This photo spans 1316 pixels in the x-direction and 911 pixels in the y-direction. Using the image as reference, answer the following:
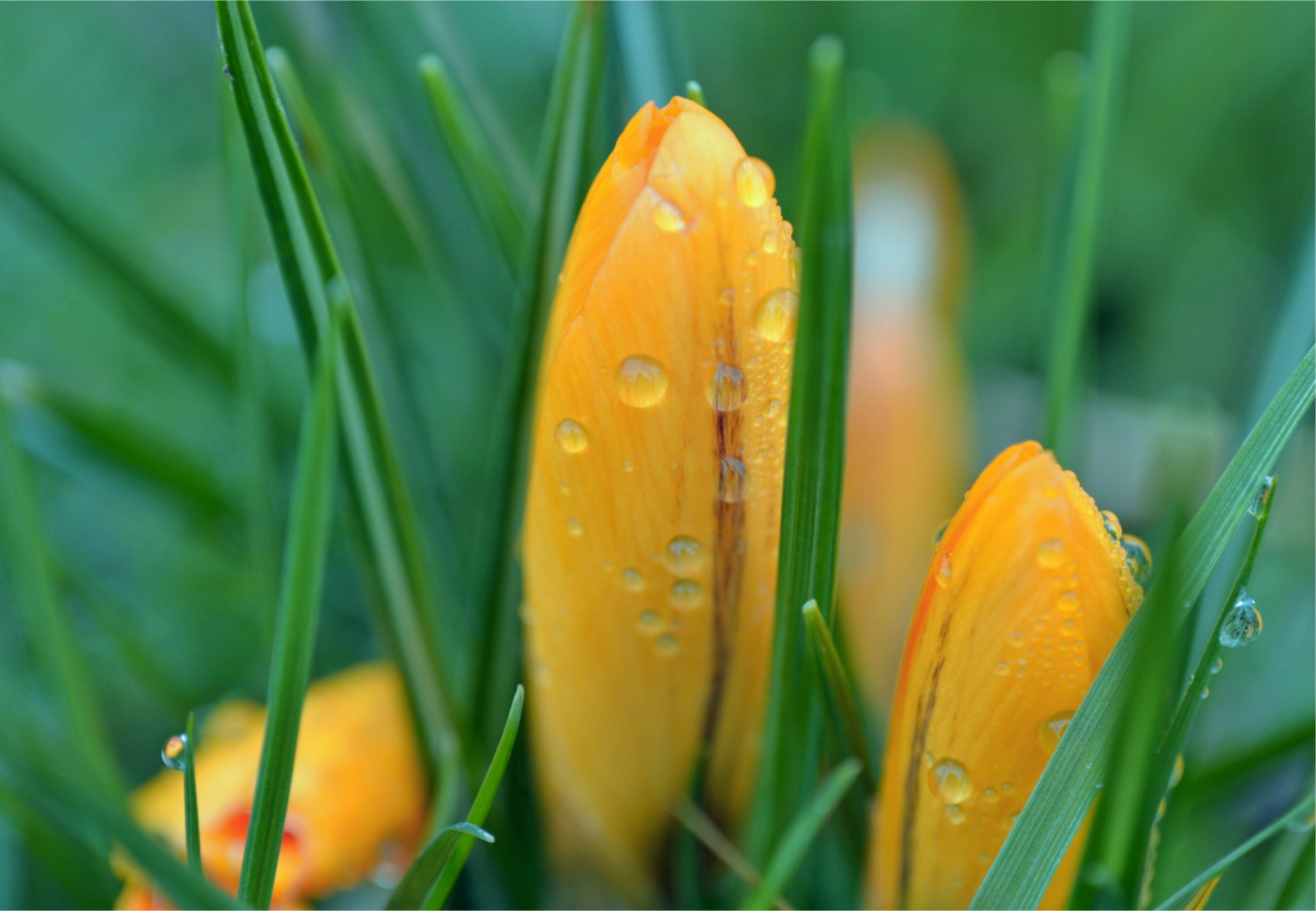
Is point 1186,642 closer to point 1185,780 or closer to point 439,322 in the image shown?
point 1185,780

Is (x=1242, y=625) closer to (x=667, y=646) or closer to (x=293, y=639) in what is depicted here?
(x=667, y=646)

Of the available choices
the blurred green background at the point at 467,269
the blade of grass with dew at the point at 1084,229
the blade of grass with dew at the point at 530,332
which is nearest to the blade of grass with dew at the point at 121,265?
the blurred green background at the point at 467,269

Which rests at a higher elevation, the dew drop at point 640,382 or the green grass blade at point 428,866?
the dew drop at point 640,382

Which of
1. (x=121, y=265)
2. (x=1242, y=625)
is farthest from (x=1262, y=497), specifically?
(x=121, y=265)

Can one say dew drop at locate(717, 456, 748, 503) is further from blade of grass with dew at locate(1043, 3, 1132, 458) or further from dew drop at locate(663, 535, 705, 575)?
blade of grass with dew at locate(1043, 3, 1132, 458)

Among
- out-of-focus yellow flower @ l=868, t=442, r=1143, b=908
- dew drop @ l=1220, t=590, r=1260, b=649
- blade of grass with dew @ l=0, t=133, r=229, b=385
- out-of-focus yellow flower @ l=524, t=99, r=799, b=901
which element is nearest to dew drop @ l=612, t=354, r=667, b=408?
out-of-focus yellow flower @ l=524, t=99, r=799, b=901

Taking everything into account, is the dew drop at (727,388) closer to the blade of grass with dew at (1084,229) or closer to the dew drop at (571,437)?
the dew drop at (571,437)
